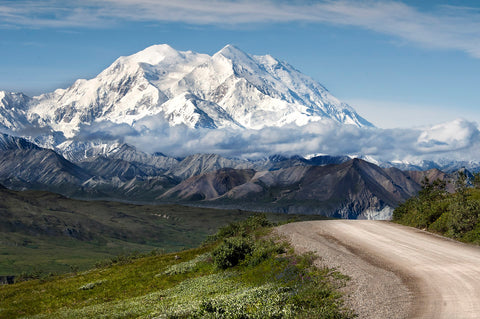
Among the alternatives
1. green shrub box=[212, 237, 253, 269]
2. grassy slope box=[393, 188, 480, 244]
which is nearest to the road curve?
grassy slope box=[393, 188, 480, 244]

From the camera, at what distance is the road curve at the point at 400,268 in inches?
1002

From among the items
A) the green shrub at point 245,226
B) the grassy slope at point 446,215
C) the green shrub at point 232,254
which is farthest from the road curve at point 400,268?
the green shrub at point 245,226

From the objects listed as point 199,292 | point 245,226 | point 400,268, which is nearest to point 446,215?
point 245,226

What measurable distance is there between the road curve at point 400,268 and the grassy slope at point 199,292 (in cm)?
155

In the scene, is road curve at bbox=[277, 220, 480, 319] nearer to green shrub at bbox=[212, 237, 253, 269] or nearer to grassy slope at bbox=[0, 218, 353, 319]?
grassy slope at bbox=[0, 218, 353, 319]

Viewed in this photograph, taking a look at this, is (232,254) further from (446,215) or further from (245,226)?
(446,215)

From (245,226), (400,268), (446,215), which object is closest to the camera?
(400,268)

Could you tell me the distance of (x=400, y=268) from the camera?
34469mm

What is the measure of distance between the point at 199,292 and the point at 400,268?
41.3 ft

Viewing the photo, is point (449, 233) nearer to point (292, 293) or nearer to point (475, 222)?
point (475, 222)

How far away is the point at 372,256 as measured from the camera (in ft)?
128

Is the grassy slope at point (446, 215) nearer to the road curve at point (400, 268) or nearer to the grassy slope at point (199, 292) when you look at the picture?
the road curve at point (400, 268)

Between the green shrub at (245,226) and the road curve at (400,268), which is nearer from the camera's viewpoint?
the road curve at (400,268)

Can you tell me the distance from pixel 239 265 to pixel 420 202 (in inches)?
1417
